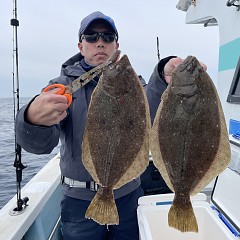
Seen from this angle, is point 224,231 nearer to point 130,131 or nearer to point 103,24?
point 130,131

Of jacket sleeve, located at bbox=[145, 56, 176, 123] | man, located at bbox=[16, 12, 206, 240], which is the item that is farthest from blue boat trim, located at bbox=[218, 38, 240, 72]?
jacket sleeve, located at bbox=[145, 56, 176, 123]

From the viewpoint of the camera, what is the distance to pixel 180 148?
5.24ft

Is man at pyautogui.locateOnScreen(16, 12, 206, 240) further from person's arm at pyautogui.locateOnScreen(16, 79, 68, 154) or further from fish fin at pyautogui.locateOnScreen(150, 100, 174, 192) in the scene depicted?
fish fin at pyautogui.locateOnScreen(150, 100, 174, 192)

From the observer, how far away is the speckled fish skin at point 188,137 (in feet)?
5.14

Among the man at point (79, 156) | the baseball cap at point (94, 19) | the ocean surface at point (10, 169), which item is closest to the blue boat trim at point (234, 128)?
the man at point (79, 156)

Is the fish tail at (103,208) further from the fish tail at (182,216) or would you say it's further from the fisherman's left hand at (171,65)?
the fisherman's left hand at (171,65)

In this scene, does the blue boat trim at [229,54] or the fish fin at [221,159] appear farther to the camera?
the blue boat trim at [229,54]

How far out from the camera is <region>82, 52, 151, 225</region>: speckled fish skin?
162cm

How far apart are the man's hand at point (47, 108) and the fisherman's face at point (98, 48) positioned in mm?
1070

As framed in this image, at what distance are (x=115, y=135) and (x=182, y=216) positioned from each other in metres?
0.58

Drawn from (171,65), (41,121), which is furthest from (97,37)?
(41,121)

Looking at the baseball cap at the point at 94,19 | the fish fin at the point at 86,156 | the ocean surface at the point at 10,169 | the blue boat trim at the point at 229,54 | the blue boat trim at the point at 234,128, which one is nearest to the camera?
the fish fin at the point at 86,156

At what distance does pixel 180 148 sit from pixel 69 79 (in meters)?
1.47

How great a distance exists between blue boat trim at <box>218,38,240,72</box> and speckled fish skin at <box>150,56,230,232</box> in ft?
7.66
